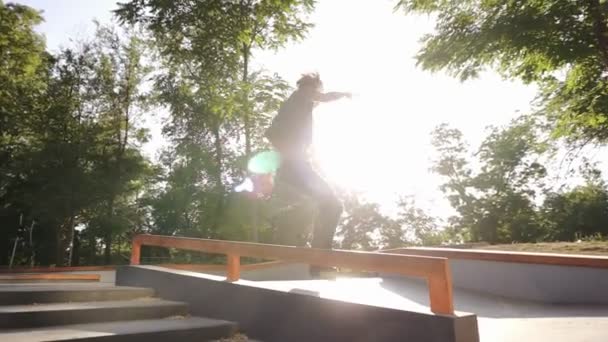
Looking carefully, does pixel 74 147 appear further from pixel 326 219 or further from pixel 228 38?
pixel 326 219

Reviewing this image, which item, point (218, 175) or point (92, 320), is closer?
point (92, 320)

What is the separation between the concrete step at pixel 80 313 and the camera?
12.0 feet

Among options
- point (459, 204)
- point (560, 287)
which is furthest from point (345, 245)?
point (560, 287)

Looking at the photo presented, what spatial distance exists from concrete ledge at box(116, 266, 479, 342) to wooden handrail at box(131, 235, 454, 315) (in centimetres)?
15

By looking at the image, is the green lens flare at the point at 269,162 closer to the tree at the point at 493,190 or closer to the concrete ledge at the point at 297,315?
the concrete ledge at the point at 297,315

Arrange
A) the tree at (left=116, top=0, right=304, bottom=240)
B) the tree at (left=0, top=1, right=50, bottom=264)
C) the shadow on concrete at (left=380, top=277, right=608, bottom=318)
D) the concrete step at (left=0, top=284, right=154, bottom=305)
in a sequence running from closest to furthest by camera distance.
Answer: the concrete step at (left=0, top=284, right=154, bottom=305)
the shadow on concrete at (left=380, top=277, right=608, bottom=318)
the tree at (left=116, top=0, right=304, bottom=240)
the tree at (left=0, top=1, right=50, bottom=264)

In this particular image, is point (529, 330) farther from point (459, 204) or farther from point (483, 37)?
point (459, 204)

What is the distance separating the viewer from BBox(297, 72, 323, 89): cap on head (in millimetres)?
4148

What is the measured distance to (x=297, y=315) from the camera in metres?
3.49

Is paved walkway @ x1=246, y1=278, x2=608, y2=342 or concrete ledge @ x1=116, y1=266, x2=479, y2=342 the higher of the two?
concrete ledge @ x1=116, y1=266, x2=479, y2=342

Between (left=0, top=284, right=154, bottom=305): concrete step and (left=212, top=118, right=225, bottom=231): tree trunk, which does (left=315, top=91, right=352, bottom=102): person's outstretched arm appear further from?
A: (left=212, top=118, right=225, bottom=231): tree trunk

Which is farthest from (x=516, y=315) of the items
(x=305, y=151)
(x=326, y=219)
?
(x=305, y=151)

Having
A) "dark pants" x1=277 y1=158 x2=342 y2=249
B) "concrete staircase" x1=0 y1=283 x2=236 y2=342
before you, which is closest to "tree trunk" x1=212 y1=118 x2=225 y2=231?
"concrete staircase" x1=0 y1=283 x2=236 y2=342

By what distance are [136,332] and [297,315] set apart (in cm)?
142
